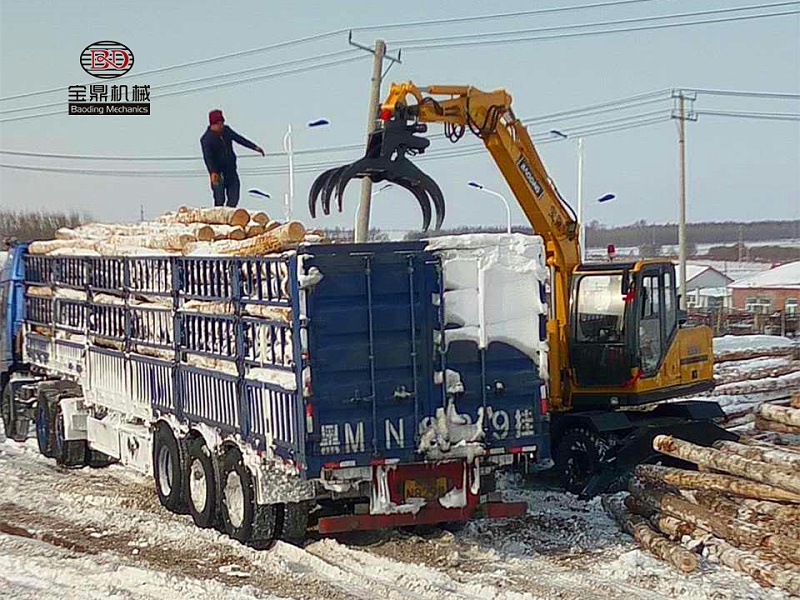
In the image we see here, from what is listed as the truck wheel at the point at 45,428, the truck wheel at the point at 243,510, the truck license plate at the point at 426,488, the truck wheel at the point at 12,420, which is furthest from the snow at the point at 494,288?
the truck wheel at the point at 12,420

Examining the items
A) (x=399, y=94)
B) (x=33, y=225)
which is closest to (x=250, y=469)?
(x=399, y=94)

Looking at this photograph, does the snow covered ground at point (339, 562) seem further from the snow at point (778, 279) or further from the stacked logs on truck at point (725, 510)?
the snow at point (778, 279)

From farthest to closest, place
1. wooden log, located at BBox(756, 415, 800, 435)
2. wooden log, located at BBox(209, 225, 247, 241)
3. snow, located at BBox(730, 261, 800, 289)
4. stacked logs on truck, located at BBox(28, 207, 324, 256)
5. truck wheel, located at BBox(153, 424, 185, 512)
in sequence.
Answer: snow, located at BBox(730, 261, 800, 289) < wooden log, located at BBox(756, 415, 800, 435) < wooden log, located at BBox(209, 225, 247, 241) < truck wheel, located at BBox(153, 424, 185, 512) < stacked logs on truck, located at BBox(28, 207, 324, 256)

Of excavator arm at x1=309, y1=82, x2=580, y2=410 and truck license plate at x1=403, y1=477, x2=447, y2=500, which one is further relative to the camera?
excavator arm at x1=309, y1=82, x2=580, y2=410

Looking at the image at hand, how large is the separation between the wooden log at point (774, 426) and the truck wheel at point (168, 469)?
21.5 ft

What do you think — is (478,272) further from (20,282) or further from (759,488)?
(20,282)

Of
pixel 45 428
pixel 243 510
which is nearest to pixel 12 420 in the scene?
pixel 45 428

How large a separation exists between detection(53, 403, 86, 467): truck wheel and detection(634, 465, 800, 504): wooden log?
24.9ft

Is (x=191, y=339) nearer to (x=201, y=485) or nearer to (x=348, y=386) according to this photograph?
(x=201, y=485)

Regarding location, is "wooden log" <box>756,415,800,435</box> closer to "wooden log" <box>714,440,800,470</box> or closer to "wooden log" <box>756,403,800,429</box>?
"wooden log" <box>756,403,800,429</box>

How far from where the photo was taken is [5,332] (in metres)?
17.3

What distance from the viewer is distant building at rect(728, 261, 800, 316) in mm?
69312

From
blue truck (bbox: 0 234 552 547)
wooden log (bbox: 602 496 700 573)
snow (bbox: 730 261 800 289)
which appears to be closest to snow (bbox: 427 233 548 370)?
blue truck (bbox: 0 234 552 547)

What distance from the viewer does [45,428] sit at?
50.6 feet
